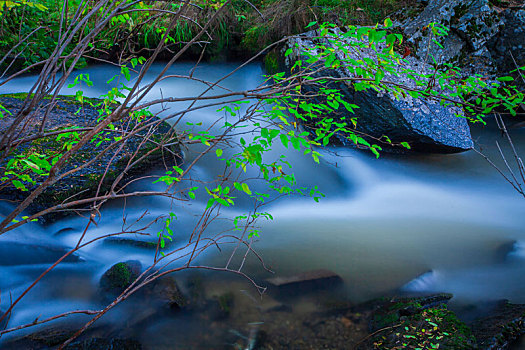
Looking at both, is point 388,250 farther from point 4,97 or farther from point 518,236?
point 4,97

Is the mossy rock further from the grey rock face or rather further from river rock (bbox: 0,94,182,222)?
the grey rock face

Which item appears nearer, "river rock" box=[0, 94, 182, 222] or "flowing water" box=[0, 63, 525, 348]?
"flowing water" box=[0, 63, 525, 348]

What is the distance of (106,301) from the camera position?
3.39 metres

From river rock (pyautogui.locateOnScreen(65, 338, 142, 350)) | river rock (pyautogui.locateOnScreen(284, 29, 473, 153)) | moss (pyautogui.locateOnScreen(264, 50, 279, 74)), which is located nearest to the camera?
river rock (pyautogui.locateOnScreen(65, 338, 142, 350))

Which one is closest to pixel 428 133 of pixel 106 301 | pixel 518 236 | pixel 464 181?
pixel 464 181

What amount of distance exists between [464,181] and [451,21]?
2.66 m

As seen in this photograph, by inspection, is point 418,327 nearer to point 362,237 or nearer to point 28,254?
point 362,237

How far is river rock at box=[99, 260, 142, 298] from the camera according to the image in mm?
3467

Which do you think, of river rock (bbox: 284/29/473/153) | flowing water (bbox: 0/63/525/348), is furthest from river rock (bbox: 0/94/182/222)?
river rock (bbox: 284/29/473/153)

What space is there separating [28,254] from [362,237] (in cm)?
348

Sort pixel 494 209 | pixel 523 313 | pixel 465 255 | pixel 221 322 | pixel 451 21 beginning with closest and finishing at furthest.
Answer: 1. pixel 523 313
2. pixel 221 322
3. pixel 465 255
4. pixel 494 209
5. pixel 451 21

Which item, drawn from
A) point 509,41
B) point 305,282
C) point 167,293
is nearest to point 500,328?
point 305,282

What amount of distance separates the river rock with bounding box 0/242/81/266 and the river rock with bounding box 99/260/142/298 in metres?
0.53

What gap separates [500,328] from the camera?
9.07 feet
